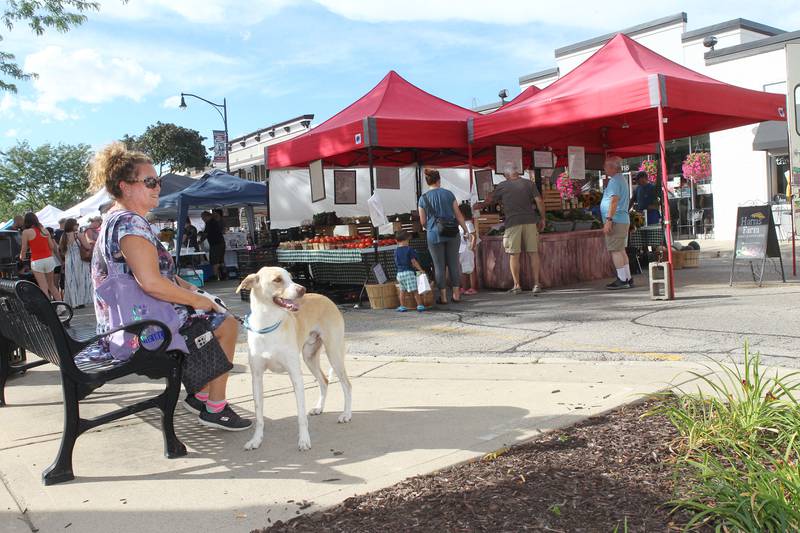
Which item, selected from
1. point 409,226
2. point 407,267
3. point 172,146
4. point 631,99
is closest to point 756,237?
point 631,99

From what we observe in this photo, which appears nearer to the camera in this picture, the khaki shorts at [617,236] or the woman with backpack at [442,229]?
the woman with backpack at [442,229]

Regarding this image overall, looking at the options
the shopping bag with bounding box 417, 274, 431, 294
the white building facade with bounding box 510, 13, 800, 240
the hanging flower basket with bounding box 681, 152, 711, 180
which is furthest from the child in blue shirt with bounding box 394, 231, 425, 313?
the hanging flower basket with bounding box 681, 152, 711, 180

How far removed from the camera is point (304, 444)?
3775 mm

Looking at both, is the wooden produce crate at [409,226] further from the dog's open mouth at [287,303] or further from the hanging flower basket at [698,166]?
the hanging flower basket at [698,166]

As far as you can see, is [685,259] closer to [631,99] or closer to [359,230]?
[631,99]

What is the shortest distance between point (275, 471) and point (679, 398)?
224cm

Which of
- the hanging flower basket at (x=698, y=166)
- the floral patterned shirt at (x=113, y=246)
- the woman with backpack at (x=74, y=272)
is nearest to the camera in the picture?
the floral patterned shirt at (x=113, y=246)

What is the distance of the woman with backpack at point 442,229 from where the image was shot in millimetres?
9375

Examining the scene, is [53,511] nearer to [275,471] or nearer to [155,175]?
[275,471]

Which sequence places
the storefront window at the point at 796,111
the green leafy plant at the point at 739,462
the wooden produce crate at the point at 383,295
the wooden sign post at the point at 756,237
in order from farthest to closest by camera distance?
the wooden produce crate at the point at 383,295, the wooden sign post at the point at 756,237, the storefront window at the point at 796,111, the green leafy plant at the point at 739,462

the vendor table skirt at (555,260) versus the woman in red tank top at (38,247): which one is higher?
the woman in red tank top at (38,247)

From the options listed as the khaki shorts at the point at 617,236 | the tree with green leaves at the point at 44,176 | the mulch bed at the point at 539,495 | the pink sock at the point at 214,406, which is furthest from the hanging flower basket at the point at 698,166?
the tree with green leaves at the point at 44,176

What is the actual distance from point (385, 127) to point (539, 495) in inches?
328

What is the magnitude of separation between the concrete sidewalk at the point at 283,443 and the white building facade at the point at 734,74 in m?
16.8
